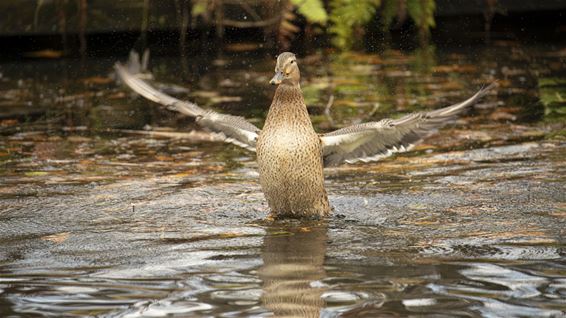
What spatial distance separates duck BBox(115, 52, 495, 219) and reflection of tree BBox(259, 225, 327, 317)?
25cm

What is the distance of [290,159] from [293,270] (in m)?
1.36

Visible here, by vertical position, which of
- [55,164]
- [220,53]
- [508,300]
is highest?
[220,53]

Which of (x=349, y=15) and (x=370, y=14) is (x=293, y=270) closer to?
(x=349, y=15)

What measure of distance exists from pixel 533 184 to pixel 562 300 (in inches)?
103

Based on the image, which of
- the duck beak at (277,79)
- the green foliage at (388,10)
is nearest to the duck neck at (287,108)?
the duck beak at (277,79)

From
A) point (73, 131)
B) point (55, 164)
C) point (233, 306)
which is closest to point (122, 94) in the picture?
point (73, 131)

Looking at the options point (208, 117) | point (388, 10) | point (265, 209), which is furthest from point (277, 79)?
point (388, 10)

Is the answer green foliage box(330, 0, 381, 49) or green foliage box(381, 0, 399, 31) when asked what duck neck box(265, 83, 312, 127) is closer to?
green foliage box(330, 0, 381, 49)

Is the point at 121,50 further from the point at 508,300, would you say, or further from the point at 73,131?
the point at 508,300

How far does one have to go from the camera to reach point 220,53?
529 inches

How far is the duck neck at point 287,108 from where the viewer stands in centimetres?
641

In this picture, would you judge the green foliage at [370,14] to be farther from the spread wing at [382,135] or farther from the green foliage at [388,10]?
the spread wing at [382,135]

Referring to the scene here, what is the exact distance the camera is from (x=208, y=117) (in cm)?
694

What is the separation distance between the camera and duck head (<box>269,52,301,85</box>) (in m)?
6.42
